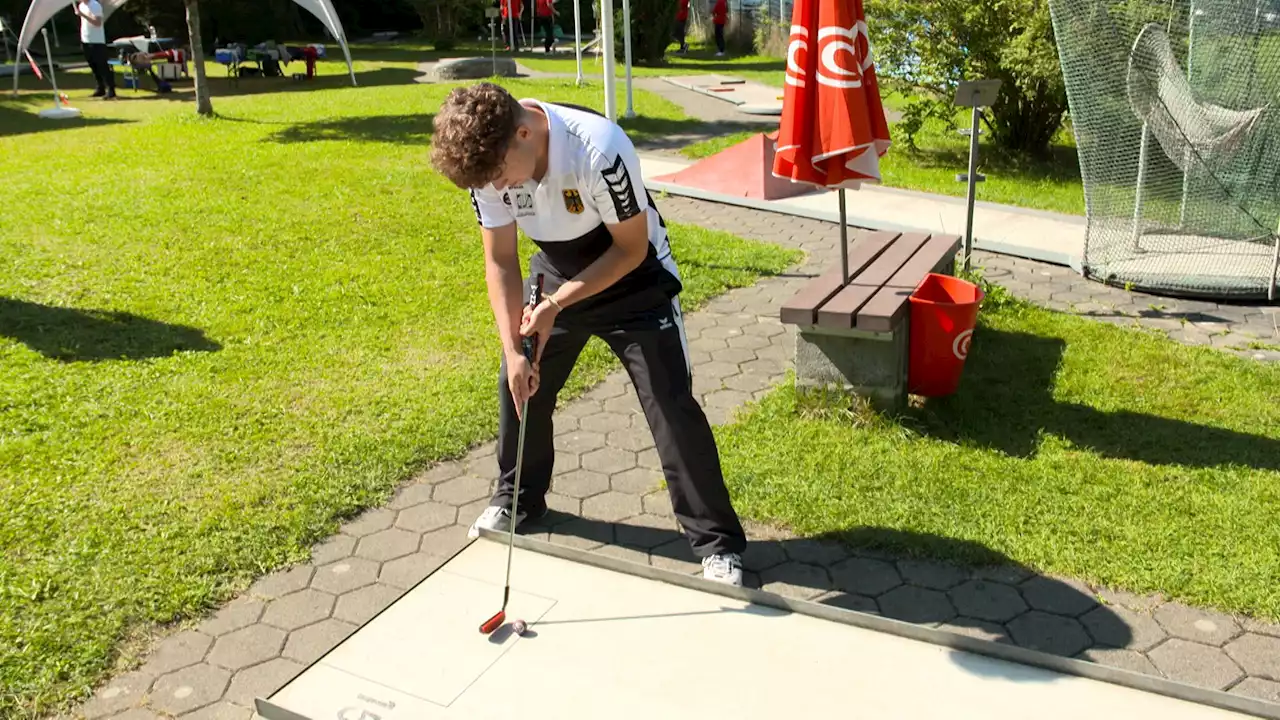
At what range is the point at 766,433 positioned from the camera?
5.11 m

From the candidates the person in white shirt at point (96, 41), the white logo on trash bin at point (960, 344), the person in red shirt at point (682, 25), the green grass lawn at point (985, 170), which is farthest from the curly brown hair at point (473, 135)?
the person in red shirt at point (682, 25)

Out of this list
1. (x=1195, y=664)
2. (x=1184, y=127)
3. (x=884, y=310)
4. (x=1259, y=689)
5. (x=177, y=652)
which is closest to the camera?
(x=1259, y=689)

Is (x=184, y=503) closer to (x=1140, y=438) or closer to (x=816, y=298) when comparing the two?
(x=816, y=298)

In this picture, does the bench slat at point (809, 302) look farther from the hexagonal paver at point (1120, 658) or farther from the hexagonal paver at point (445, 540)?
the hexagonal paver at point (1120, 658)

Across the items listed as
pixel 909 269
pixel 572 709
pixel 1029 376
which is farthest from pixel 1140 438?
pixel 572 709

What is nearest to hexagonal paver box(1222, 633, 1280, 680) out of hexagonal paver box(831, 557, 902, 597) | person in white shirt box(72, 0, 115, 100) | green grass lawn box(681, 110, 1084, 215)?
hexagonal paver box(831, 557, 902, 597)

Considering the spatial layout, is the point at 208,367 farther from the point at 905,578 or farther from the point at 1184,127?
the point at 1184,127

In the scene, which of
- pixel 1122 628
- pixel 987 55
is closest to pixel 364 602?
pixel 1122 628

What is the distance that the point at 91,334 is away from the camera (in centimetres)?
655

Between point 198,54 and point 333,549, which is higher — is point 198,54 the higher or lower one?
the higher one

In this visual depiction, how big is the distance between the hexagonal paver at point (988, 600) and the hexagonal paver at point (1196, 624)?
47 centimetres

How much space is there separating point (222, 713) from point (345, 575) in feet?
2.72

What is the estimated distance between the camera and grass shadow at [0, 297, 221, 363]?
6.25 m

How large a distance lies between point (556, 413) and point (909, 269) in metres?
2.07
